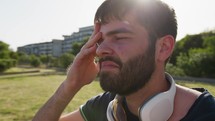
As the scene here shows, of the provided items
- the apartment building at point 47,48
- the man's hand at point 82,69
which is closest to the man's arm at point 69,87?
the man's hand at point 82,69

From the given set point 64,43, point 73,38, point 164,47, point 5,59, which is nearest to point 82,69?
point 164,47

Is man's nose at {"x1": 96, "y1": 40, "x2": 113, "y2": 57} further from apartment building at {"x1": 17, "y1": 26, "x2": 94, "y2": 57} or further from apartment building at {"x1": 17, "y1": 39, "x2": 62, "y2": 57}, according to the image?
apartment building at {"x1": 17, "y1": 39, "x2": 62, "y2": 57}

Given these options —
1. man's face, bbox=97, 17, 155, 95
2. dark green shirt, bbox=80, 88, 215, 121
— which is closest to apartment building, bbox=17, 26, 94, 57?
dark green shirt, bbox=80, 88, 215, 121

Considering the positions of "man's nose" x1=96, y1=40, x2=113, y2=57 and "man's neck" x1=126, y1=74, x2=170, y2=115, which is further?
"man's neck" x1=126, y1=74, x2=170, y2=115

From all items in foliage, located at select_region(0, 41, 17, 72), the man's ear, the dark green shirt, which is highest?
the man's ear

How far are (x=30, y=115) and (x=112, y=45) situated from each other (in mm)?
7413

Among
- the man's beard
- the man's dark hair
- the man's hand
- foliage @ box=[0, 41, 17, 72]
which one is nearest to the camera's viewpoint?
the man's beard

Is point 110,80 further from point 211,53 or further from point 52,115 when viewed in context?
point 211,53

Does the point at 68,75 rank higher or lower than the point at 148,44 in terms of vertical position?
lower

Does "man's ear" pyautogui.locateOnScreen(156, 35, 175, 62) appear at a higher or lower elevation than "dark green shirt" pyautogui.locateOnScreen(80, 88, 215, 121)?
higher

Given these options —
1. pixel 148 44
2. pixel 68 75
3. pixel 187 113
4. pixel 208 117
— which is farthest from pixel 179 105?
pixel 68 75

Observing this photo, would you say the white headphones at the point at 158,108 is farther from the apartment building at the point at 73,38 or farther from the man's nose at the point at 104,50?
the apartment building at the point at 73,38

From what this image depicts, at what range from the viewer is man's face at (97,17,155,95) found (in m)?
2.05

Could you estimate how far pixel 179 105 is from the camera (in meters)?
2.01
